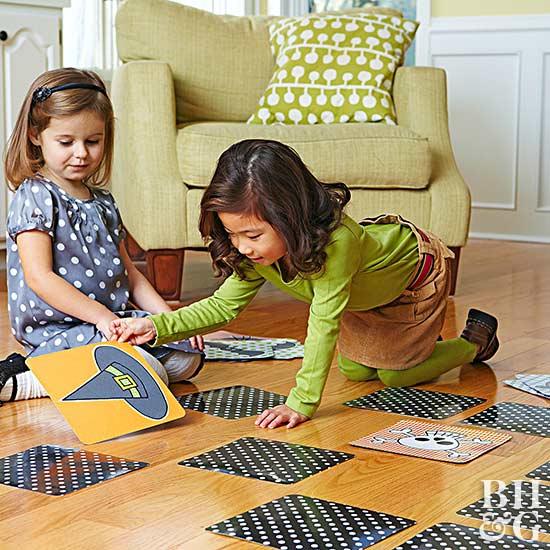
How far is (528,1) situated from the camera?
4328 millimetres

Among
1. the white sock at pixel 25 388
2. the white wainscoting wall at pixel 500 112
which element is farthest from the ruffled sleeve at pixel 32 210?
the white wainscoting wall at pixel 500 112

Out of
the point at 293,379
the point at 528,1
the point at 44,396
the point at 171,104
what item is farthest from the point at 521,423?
the point at 528,1

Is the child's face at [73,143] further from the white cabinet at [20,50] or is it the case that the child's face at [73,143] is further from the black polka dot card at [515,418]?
the white cabinet at [20,50]

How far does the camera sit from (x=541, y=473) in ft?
4.66

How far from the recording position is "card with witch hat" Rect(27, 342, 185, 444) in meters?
1.60

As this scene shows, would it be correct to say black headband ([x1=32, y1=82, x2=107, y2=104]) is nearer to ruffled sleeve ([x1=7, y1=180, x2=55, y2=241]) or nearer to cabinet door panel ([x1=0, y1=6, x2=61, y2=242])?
ruffled sleeve ([x1=7, y1=180, x2=55, y2=241])

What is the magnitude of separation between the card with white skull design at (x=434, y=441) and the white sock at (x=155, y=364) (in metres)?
0.44

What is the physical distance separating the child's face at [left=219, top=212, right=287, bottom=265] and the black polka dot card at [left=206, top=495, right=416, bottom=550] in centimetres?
43

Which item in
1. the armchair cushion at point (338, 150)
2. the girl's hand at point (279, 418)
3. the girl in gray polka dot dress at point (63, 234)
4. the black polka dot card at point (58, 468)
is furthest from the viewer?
the armchair cushion at point (338, 150)

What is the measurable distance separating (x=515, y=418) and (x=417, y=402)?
0.58 feet

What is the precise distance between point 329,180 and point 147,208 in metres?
0.49

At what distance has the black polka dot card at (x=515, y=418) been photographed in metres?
1.65

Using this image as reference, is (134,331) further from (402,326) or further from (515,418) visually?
(515,418)

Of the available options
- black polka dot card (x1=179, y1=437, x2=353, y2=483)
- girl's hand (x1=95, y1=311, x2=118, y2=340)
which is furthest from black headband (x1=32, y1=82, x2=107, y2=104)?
black polka dot card (x1=179, y1=437, x2=353, y2=483)
